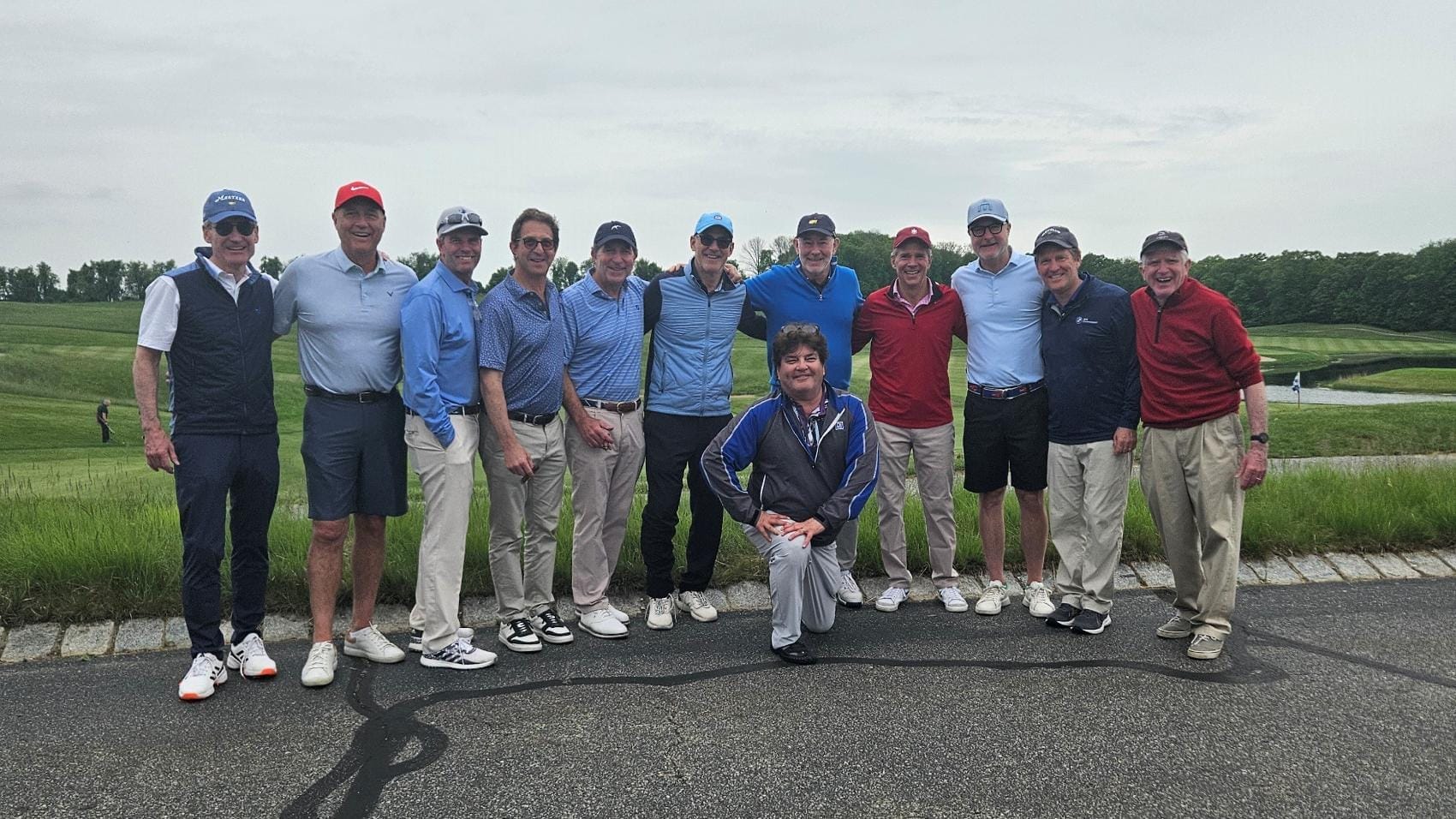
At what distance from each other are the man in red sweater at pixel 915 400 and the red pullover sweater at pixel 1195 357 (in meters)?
1.20

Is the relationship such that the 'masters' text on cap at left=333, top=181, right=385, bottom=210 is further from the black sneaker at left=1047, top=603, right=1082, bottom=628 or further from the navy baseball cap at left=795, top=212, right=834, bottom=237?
the black sneaker at left=1047, top=603, right=1082, bottom=628

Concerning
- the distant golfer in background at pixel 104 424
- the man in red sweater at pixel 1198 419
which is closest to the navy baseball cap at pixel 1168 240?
the man in red sweater at pixel 1198 419

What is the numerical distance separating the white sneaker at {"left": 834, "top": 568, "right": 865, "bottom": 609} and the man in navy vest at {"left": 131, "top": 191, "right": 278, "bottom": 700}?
3.13 metres

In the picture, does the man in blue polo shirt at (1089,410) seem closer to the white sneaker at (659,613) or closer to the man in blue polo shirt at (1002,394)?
the man in blue polo shirt at (1002,394)

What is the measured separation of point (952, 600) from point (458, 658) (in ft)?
9.30

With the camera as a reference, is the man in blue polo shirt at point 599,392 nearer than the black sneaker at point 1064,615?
No

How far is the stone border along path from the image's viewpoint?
508 centimetres

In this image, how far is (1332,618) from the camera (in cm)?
554

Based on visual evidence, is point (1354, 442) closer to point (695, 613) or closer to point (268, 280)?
point (695, 613)

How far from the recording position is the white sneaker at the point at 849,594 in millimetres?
6020

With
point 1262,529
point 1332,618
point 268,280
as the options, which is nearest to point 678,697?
point 268,280

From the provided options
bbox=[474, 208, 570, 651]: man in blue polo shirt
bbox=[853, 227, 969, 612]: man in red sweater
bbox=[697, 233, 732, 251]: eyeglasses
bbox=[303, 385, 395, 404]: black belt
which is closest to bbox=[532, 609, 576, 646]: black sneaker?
bbox=[474, 208, 570, 651]: man in blue polo shirt

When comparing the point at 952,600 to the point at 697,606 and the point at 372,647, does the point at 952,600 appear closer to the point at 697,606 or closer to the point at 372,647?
the point at 697,606

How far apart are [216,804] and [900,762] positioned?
8.07 feet
